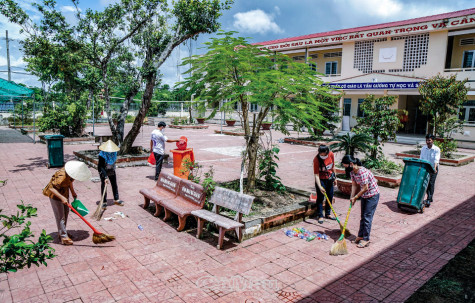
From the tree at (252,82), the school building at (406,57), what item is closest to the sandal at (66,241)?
the tree at (252,82)

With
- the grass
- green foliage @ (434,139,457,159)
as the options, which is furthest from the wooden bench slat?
green foliage @ (434,139,457,159)

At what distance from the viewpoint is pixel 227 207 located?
580cm

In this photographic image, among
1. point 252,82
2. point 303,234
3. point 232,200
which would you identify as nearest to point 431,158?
point 303,234

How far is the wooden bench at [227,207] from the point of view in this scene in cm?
539

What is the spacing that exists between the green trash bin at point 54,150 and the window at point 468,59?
26175mm

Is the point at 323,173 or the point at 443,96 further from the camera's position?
the point at 443,96

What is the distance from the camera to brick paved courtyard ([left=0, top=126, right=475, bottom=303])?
4160 millimetres

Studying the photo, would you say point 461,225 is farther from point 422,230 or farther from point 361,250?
point 361,250

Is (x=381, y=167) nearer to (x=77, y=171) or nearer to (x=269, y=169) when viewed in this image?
(x=269, y=169)

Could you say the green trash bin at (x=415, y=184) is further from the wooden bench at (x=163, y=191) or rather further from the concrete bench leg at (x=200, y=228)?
the wooden bench at (x=163, y=191)

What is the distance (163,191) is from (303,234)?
3187 mm

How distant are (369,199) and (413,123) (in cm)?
2613

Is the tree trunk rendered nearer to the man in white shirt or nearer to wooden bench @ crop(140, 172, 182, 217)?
wooden bench @ crop(140, 172, 182, 217)

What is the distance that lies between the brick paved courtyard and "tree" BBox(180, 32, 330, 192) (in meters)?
2.37
